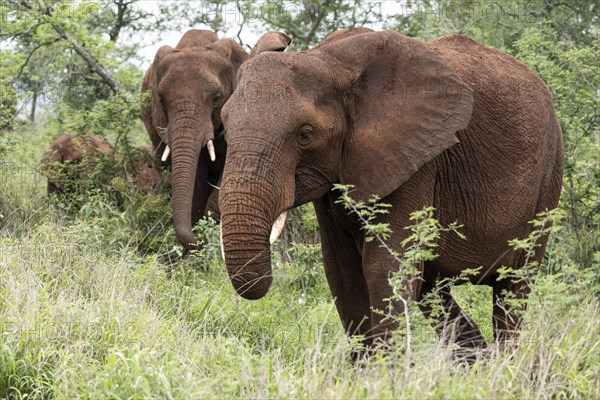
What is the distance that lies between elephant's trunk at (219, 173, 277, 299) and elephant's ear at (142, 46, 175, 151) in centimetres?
549

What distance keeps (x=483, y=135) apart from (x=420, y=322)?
128 centimetres

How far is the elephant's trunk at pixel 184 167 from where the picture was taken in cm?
1004

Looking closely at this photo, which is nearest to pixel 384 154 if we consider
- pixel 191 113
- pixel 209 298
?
pixel 209 298

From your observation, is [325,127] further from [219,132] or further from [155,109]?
[155,109]

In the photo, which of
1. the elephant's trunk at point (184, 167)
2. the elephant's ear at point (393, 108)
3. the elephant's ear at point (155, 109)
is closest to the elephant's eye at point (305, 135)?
the elephant's ear at point (393, 108)

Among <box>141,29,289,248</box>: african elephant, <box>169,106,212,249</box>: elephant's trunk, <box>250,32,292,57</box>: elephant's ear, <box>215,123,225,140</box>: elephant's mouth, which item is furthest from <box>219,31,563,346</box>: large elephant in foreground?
<box>215,123,225,140</box>: elephant's mouth

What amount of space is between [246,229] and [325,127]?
2.32 feet

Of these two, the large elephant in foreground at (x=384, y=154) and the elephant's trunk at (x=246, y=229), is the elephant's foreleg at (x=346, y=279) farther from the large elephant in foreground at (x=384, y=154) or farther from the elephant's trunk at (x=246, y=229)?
the elephant's trunk at (x=246, y=229)

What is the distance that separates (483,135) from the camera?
6.55m

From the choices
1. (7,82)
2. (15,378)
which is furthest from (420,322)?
(7,82)

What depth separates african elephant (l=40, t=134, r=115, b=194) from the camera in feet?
36.3

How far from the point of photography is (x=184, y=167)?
1038 centimetres

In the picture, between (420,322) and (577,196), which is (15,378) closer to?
(420,322)

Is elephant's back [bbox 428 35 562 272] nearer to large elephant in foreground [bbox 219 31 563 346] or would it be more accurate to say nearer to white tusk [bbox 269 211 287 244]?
large elephant in foreground [bbox 219 31 563 346]
